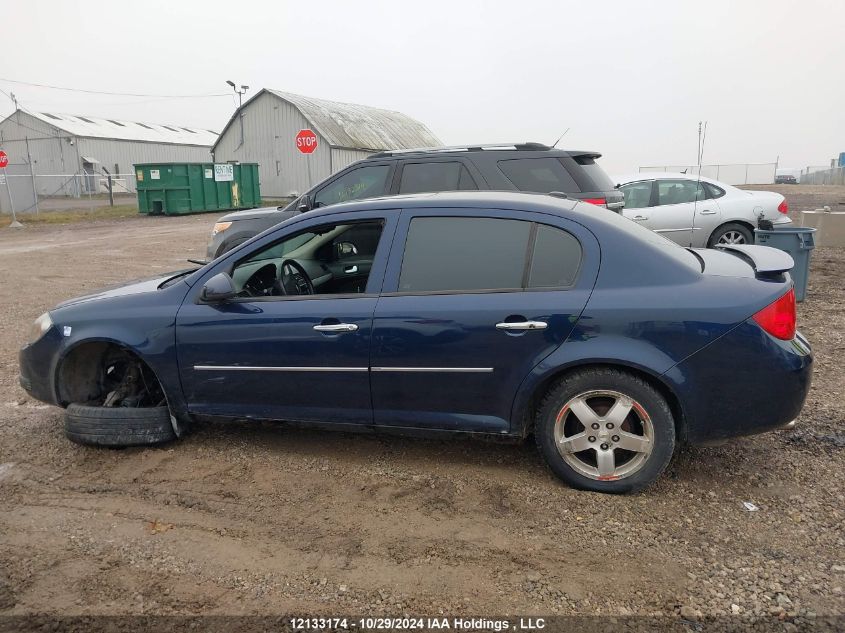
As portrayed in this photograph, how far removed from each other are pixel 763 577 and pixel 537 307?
1.58 meters

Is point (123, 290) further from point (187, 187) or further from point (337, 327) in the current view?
point (187, 187)

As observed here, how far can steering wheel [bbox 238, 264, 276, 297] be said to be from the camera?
4.07 metres

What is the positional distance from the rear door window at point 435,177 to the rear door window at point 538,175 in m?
0.42

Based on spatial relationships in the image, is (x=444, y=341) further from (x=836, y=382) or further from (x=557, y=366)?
(x=836, y=382)

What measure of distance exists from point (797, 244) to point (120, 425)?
764cm

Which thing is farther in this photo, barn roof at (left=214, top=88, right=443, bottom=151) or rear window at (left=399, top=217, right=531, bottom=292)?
barn roof at (left=214, top=88, right=443, bottom=151)

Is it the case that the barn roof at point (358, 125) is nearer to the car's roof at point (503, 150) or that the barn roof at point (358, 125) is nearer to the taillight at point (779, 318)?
the car's roof at point (503, 150)

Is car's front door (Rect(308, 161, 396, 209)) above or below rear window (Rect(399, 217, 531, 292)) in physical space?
above

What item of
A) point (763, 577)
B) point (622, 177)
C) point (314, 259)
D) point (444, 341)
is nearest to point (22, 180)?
point (622, 177)

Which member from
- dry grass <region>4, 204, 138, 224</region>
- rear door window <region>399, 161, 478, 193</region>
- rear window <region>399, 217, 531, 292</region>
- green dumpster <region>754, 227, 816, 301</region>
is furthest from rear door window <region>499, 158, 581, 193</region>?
dry grass <region>4, 204, 138, 224</region>

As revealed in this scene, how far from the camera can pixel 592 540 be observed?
3.09m

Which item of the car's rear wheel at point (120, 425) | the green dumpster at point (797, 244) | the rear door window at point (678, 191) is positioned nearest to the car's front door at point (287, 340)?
the car's rear wheel at point (120, 425)

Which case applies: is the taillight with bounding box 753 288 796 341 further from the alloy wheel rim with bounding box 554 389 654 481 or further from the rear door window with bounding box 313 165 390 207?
the rear door window with bounding box 313 165 390 207

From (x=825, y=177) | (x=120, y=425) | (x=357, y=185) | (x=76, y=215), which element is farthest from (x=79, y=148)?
(x=825, y=177)
